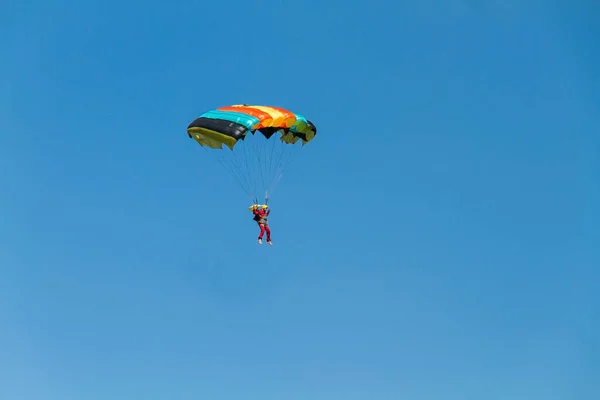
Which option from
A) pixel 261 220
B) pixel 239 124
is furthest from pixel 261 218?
pixel 239 124

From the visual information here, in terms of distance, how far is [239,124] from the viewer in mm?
41812

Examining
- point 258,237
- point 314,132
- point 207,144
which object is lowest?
point 258,237

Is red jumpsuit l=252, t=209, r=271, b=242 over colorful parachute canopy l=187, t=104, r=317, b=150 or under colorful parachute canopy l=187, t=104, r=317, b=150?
under

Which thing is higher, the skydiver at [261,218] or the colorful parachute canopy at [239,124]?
the colorful parachute canopy at [239,124]

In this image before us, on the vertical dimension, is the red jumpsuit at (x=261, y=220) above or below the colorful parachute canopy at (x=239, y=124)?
below

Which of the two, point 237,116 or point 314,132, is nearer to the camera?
A: point 237,116

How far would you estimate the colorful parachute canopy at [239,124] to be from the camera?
41.6 metres

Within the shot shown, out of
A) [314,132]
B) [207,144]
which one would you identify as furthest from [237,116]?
[314,132]

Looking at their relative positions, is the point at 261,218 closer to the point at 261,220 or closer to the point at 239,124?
the point at 261,220

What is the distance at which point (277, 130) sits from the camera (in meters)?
44.1

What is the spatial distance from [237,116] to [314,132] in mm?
5179

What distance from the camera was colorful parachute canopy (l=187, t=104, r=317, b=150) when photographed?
1638 inches

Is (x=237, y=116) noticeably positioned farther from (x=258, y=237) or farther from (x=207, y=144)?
(x=258, y=237)

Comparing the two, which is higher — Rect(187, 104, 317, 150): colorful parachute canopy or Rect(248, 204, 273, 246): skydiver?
Rect(187, 104, 317, 150): colorful parachute canopy
